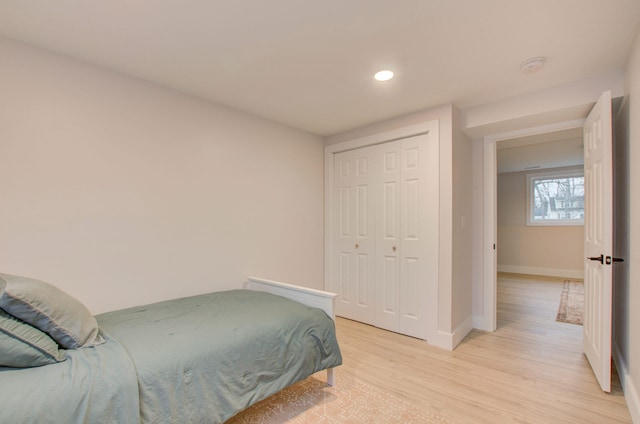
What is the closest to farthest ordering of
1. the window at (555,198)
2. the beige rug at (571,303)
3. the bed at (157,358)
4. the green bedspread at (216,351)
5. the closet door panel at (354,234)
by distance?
the bed at (157,358) < the green bedspread at (216,351) < the closet door panel at (354,234) < the beige rug at (571,303) < the window at (555,198)

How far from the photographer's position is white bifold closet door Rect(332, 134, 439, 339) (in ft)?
9.86

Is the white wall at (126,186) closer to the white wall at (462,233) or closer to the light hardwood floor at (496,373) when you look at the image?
the light hardwood floor at (496,373)

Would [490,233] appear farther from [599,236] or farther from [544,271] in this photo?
[544,271]

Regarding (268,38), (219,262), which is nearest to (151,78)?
A: (268,38)

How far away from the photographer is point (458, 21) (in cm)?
167

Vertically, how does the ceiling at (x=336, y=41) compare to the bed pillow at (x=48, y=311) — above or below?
above

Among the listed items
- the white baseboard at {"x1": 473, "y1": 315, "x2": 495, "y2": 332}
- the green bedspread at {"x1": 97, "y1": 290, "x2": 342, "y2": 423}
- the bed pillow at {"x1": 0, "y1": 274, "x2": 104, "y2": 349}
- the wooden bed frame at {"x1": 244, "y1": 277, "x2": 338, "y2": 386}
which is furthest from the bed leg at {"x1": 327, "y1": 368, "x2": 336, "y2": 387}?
the white baseboard at {"x1": 473, "y1": 315, "x2": 495, "y2": 332}

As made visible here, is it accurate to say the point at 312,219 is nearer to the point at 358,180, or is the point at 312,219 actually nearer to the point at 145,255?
the point at 358,180

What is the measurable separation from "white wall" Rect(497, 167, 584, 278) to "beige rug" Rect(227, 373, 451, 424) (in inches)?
240

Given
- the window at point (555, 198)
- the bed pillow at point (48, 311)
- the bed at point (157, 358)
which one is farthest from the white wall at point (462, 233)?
the window at point (555, 198)

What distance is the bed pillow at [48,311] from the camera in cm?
128

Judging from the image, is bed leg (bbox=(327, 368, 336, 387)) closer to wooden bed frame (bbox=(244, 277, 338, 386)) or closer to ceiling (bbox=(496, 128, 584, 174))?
wooden bed frame (bbox=(244, 277, 338, 386))

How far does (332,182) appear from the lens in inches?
150

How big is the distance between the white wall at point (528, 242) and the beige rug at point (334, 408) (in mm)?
6096
